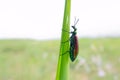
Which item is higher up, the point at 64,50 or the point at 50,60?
the point at 64,50

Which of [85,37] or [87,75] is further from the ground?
[85,37]

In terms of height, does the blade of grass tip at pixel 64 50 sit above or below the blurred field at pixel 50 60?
above

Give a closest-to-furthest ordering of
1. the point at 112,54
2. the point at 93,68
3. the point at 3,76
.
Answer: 1. the point at 3,76
2. the point at 93,68
3. the point at 112,54

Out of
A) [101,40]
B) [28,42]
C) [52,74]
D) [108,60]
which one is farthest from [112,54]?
[28,42]

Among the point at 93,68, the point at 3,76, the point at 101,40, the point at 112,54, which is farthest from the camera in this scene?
the point at 101,40

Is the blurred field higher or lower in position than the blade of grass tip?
lower

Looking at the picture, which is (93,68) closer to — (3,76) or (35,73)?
(35,73)

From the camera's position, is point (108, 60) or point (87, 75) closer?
point (87, 75)

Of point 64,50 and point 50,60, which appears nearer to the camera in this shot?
point 64,50
